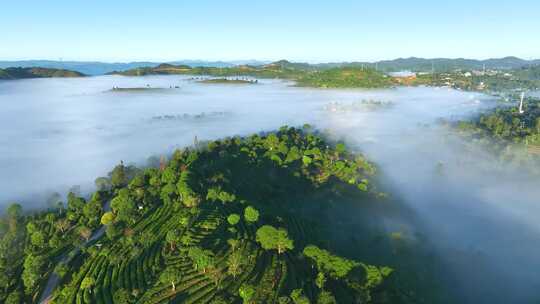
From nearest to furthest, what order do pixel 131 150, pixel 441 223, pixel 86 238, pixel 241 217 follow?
pixel 86 238, pixel 241 217, pixel 441 223, pixel 131 150

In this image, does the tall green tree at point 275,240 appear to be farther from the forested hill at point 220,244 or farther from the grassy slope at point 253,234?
the grassy slope at point 253,234

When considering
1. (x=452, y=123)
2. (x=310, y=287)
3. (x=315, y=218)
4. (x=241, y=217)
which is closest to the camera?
(x=310, y=287)

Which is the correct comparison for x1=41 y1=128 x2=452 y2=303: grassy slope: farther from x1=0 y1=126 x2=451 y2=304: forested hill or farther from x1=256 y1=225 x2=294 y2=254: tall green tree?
x1=256 y1=225 x2=294 y2=254: tall green tree

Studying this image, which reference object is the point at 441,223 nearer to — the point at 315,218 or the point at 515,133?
the point at 315,218

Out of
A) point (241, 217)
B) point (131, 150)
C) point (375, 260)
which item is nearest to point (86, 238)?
point (241, 217)

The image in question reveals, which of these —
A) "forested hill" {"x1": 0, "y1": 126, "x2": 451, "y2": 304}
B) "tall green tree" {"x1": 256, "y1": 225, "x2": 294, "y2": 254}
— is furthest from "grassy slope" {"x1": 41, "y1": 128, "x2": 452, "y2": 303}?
"tall green tree" {"x1": 256, "y1": 225, "x2": 294, "y2": 254}

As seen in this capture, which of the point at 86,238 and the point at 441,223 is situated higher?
the point at 86,238

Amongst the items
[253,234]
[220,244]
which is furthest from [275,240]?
[220,244]

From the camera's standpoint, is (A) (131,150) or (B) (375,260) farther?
(A) (131,150)
